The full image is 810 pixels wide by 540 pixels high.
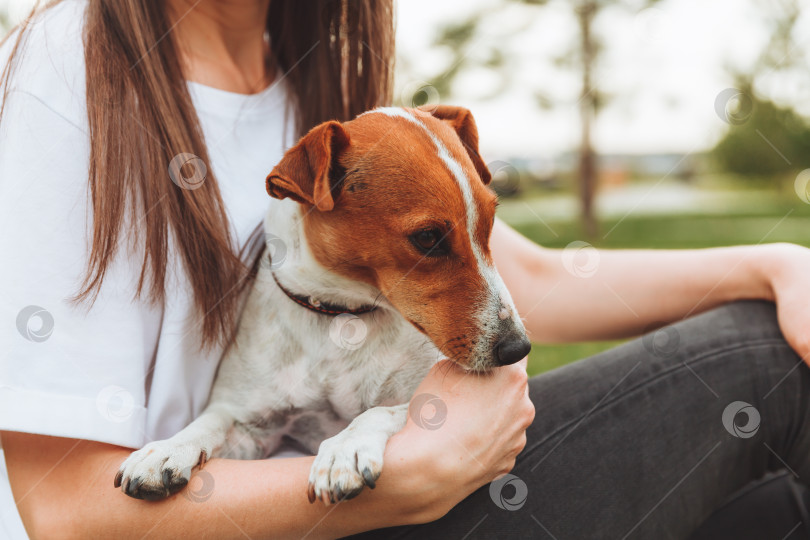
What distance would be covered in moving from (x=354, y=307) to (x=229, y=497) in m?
0.59

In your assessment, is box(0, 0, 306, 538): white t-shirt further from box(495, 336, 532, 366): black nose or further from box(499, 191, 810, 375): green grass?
box(499, 191, 810, 375): green grass

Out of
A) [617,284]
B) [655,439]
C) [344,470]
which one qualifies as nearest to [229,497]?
[344,470]

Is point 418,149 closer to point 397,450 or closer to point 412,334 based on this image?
point 412,334

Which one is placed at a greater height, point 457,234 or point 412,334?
point 457,234

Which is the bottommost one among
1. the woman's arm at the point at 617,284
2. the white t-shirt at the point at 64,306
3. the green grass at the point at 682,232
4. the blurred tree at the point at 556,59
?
the green grass at the point at 682,232

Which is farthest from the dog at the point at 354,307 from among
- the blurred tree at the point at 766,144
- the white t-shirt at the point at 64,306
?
the blurred tree at the point at 766,144

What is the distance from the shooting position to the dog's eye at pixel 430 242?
1.63 meters

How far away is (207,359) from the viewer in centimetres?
181

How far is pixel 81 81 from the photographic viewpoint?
5.24 feet

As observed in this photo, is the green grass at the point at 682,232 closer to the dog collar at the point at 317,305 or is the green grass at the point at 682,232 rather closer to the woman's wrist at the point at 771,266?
the woman's wrist at the point at 771,266

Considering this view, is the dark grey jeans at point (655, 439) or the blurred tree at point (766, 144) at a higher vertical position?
the dark grey jeans at point (655, 439)

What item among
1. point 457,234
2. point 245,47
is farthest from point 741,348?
point 245,47

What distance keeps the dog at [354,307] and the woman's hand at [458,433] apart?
6cm

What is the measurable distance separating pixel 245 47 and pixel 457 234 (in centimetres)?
106
